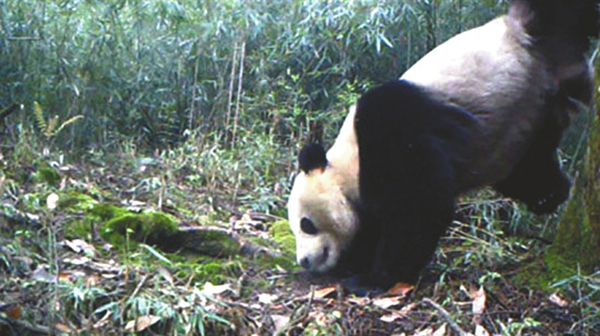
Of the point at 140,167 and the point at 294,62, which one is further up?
the point at 294,62

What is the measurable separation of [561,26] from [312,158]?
1.49 meters

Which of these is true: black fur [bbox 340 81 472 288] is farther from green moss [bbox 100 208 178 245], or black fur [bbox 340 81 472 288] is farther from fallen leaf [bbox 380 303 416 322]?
green moss [bbox 100 208 178 245]

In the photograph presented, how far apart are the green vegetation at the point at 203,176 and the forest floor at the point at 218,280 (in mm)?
12

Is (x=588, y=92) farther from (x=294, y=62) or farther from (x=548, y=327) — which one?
(x=294, y=62)

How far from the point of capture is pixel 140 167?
272 inches

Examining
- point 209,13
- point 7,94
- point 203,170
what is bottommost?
point 203,170

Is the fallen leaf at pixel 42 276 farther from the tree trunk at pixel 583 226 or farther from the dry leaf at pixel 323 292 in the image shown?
the tree trunk at pixel 583 226

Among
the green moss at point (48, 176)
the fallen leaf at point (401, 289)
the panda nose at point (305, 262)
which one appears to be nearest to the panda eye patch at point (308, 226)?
the panda nose at point (305, 262)

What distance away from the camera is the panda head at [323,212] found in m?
4.69

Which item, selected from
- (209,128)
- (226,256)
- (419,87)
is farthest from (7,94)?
(419,87)

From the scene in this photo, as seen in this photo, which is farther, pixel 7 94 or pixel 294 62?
pixel 294 62

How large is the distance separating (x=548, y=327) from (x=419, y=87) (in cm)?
144

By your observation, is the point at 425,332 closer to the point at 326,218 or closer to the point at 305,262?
the point at 305,262

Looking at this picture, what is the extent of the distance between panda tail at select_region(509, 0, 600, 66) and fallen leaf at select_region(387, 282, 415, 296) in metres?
1.39
